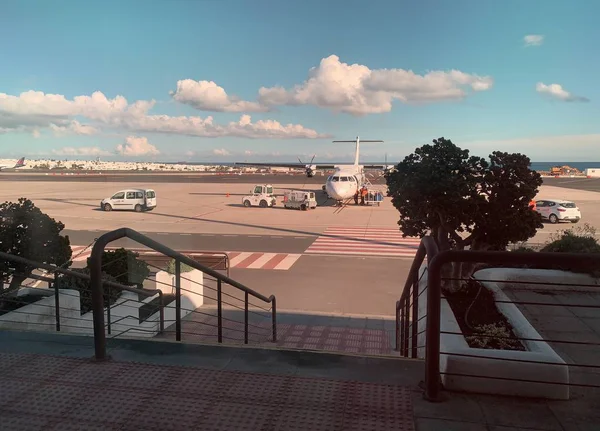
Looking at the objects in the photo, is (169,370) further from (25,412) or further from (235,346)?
(25,412)

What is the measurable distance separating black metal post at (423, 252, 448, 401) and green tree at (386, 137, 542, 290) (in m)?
3.98

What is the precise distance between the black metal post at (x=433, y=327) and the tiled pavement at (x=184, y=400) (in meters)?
0.20

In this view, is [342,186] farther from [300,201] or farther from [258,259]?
[258,259]

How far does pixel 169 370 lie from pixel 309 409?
4.34ft

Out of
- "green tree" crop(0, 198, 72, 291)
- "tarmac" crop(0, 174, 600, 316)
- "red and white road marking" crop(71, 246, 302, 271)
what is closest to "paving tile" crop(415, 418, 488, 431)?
"green tree" crop(0, 198, 72, 291)


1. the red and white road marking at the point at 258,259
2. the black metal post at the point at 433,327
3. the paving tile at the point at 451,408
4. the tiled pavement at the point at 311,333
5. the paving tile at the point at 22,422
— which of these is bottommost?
the tiled pavement at the point at 311,333

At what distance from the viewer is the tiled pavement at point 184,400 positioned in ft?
9.71

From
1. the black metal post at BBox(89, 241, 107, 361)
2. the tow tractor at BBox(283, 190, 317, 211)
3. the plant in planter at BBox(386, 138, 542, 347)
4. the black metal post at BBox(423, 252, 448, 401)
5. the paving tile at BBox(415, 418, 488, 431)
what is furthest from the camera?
the tow tractor at BBox(283, 190, 317, 211)

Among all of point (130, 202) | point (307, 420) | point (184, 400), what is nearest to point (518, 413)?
point (307, 420)

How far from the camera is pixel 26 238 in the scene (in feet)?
28.4

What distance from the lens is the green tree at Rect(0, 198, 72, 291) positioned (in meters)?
8.36

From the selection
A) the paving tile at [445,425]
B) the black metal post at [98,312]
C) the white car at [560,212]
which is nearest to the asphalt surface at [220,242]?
the white car at [560,212]

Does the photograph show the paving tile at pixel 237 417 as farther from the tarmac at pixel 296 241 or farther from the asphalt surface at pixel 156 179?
the asphalt surface at pixel 156 179

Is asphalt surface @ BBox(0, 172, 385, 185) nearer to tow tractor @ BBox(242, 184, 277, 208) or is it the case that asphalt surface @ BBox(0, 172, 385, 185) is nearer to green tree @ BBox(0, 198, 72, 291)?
tow tractor @ BBox(242, 184, 277, 208)
